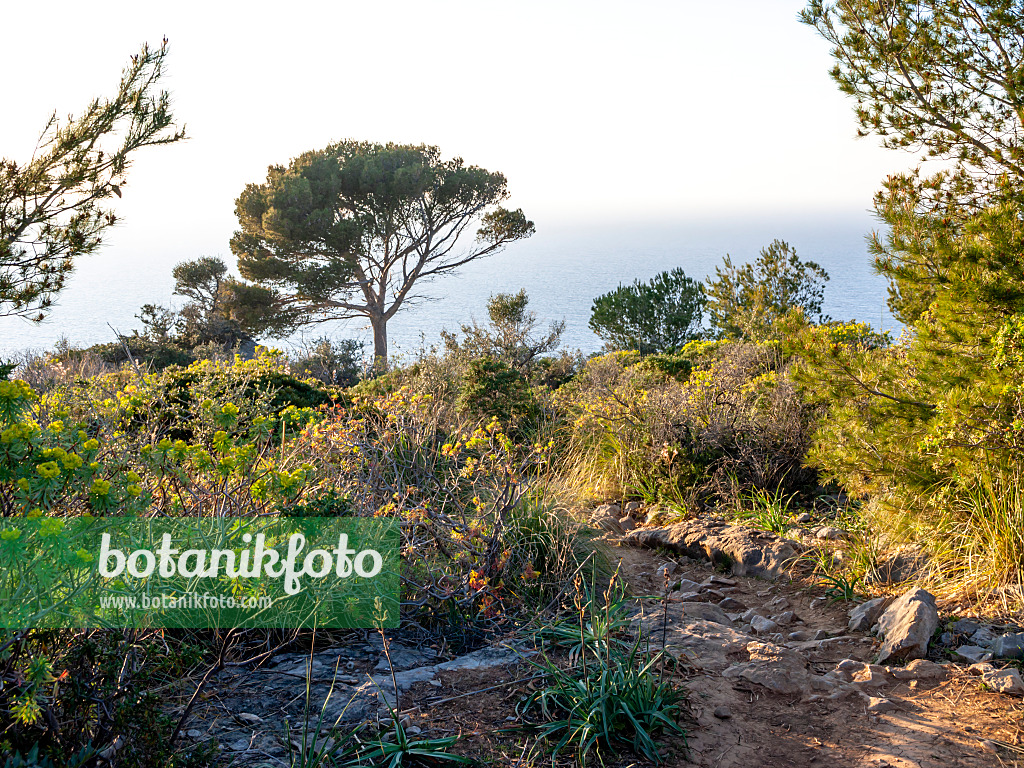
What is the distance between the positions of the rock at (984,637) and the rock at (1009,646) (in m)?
0.04

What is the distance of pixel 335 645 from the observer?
336cm

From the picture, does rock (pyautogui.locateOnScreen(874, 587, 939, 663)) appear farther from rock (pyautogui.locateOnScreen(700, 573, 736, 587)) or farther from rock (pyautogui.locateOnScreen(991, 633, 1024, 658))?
rock (pyautogui.locateOnScreen(700, 573, 736, 587))

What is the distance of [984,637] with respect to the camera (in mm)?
3449

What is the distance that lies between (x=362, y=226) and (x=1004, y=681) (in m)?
21.1

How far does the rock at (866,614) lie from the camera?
12.7 ft

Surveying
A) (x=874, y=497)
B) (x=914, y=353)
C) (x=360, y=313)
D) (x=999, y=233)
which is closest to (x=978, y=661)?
(x=874, y=497)

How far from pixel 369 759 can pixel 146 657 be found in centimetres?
97

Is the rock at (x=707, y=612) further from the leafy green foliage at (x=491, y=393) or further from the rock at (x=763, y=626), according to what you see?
the leafy green foliage at (x=491, y=393)

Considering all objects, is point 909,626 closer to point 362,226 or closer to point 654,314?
point 654,314

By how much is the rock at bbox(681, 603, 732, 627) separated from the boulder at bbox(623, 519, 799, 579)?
29.5 inches

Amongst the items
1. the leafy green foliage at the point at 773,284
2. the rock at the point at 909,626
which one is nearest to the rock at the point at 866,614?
the rock at the point at 909,626

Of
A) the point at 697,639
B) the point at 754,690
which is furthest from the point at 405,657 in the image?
the point at 754,690

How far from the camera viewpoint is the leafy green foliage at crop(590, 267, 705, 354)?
20.8m

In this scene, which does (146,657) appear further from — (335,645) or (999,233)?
(999,233)
